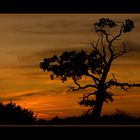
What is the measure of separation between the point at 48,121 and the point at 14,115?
23 centimetres

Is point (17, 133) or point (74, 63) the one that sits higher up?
point (74, 63)

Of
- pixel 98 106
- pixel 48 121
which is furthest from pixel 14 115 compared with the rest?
pixel 98 106

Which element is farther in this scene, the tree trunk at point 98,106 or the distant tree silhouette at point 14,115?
the tree trunk at point 98,106

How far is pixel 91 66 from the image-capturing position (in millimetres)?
2467

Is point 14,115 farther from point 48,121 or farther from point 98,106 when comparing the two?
point 98,106

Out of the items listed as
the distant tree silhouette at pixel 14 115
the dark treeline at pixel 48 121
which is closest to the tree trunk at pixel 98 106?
the dark treeline at pixel 48 121

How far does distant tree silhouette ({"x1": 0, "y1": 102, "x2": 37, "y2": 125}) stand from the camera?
188 cm

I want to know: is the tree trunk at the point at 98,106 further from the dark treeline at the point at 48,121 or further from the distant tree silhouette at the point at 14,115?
the distant tree silhouette at the point at 14,115

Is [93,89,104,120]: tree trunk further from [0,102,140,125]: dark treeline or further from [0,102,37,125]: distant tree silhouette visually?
[0,102,37,125]: distant tree silhouette

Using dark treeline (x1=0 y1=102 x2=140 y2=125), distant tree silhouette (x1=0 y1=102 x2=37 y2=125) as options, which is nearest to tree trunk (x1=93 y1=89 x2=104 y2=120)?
dark treeline (x1=0 y1=102 x2=140 y2=125)

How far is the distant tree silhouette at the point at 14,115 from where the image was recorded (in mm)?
1876
